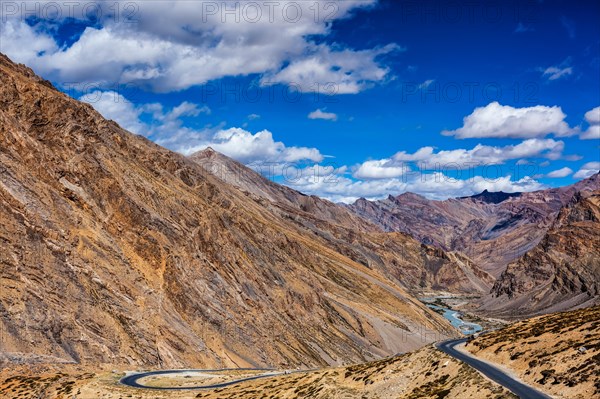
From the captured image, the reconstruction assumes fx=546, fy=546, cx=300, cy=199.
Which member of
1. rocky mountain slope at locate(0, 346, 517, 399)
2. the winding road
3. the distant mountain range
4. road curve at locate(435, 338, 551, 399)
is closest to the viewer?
road curve at locate(435, 338, 551, 399)

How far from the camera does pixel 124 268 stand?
255 ft

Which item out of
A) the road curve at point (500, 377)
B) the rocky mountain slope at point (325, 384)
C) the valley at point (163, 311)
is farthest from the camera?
the valley at point (163, 311)

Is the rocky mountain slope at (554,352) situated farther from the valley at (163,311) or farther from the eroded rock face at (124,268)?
the eroded rock face at (124,268)

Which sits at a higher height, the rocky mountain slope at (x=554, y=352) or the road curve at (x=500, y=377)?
the rocky mountain slope at (x=554, y=352)

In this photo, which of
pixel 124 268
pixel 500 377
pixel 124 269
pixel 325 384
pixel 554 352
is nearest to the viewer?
pixel 500 377

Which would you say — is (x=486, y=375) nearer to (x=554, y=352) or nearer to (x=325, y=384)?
(x=554, y=352)

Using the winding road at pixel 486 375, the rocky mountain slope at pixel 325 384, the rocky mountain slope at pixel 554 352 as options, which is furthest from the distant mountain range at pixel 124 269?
the rocky mountain slope at pixel 554 352

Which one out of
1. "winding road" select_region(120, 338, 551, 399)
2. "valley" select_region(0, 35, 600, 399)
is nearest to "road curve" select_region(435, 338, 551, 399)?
"winding road" select_region(120, 338, 551, 399)

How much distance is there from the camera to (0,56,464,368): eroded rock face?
63.8m

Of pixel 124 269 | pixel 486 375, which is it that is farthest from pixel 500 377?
pixel 124 269

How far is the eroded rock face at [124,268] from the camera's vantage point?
63812 millimetres

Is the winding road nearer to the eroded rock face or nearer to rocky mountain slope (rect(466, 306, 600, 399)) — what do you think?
rocky mountain slope (rect(466, 306, 600, 399))

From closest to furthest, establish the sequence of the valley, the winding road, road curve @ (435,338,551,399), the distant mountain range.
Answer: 1. road curve @ (435,338,551,399)
2. the winding road
3. the valley
4. the distant mountain range

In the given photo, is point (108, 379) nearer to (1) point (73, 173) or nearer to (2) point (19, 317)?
(2) point (19, 317)
